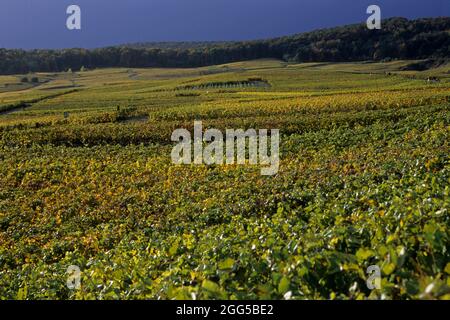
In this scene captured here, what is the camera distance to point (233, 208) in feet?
48.1

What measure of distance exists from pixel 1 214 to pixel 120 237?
681 cm

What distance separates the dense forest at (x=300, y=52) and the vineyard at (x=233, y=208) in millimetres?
92624

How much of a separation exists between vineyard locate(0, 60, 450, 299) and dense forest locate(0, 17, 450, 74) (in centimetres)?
9262

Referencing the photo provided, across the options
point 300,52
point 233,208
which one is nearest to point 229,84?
point 300,52

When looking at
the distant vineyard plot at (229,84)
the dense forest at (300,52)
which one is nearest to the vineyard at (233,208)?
the distant vineyard plot at (229,84)

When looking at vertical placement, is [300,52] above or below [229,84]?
above

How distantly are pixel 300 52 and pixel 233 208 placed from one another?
409 feet

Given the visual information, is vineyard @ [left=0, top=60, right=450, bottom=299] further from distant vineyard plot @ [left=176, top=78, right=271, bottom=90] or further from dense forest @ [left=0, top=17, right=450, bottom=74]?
dense forest @ [left=0, top=17, right=450, bottom=74]

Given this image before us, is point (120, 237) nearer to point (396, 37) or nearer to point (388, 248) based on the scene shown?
point (388, 248)

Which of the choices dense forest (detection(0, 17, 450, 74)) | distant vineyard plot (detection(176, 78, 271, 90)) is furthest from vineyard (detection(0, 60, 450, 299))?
dense forest (detection(0, 17, 450, 74))

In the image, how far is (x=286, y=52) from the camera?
147375 millimetres

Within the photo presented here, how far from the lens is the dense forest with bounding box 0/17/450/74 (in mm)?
124000

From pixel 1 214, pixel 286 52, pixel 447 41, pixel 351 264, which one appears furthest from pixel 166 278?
pixel 286 52

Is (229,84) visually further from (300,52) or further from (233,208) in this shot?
(233,208)
